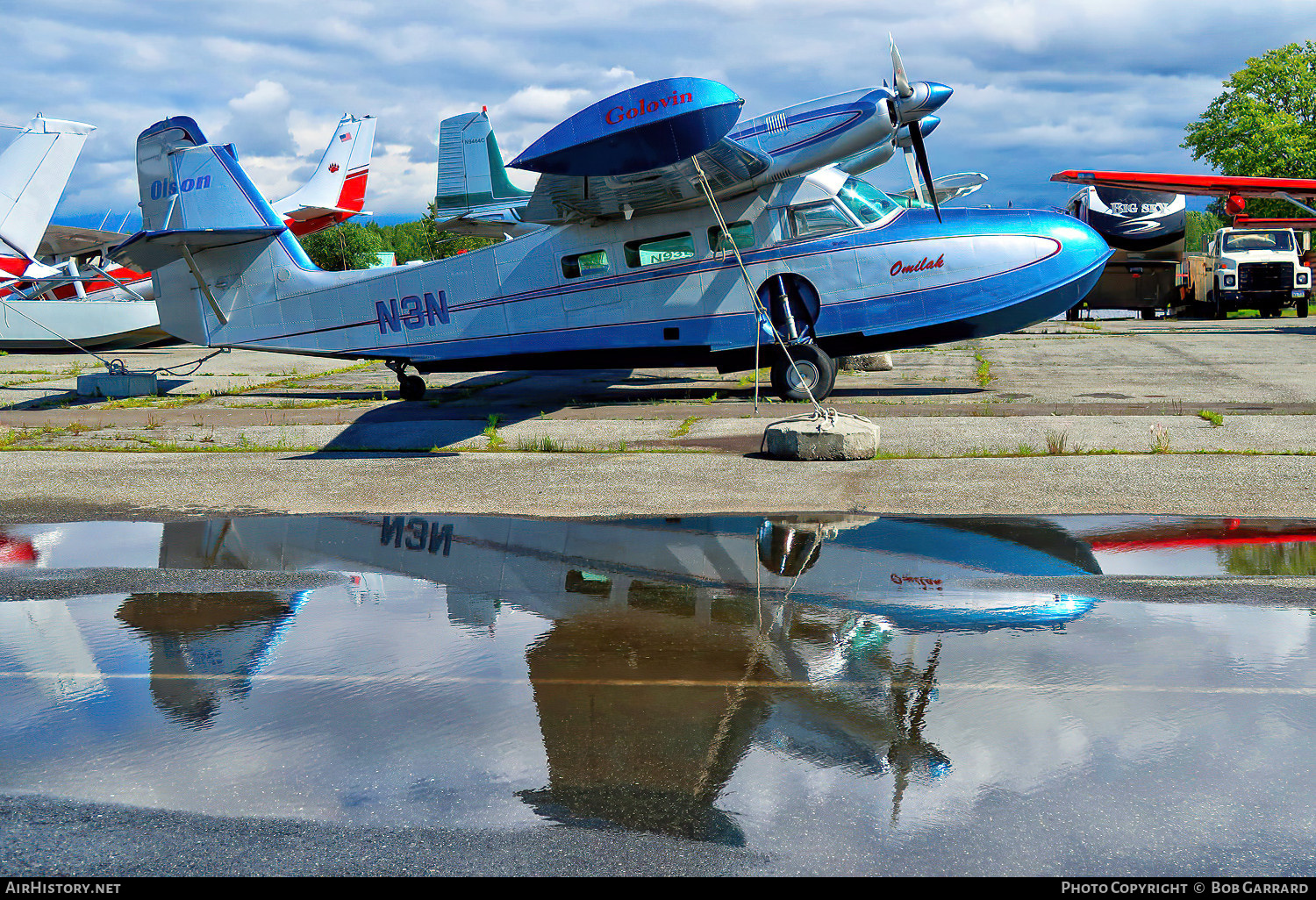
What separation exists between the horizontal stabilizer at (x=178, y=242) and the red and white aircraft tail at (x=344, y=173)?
28.0 metres

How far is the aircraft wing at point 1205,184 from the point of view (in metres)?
26.9

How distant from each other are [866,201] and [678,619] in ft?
32.8

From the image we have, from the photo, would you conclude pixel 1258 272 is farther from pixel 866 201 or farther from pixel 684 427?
pixel 684 427

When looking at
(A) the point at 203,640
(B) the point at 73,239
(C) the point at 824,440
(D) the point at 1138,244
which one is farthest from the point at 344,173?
(A) the point at 203,640

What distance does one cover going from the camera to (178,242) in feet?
49.6

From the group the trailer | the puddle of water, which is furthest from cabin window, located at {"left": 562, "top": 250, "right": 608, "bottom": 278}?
the trailer

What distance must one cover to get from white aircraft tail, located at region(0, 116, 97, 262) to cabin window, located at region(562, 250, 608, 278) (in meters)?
11.9

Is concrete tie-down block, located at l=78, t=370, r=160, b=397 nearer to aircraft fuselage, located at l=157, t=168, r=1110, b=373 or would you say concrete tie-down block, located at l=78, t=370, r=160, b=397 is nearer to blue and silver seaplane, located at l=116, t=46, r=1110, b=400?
blue and silver seaplane, located at l=116, t=46, r=1110, b=400

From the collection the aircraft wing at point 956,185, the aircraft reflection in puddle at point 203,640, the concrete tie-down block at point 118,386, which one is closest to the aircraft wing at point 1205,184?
the aircraft wing at point 956,185

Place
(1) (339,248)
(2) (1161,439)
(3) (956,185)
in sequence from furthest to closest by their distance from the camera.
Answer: (1) (339,248)
(3) (956,185)
(2) (1161,439)

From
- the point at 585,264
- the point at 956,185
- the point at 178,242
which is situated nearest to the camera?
the point at 585,264

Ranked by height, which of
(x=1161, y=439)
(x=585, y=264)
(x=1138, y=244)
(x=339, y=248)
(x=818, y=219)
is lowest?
(x=1161, y=439)

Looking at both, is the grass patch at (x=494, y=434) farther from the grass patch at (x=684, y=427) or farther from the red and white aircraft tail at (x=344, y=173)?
the red and white aircraft tail at (x=344, y=173)

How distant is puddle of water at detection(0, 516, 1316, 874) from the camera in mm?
3191
